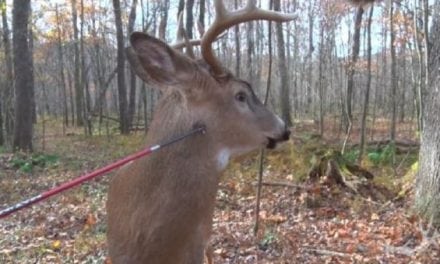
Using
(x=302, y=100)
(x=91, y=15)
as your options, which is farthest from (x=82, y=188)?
(x=302, y=100)

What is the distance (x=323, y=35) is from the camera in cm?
3572

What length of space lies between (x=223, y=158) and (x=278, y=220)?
4.38 meters

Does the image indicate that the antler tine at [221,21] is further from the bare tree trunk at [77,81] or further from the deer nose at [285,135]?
the bare tree trunk at [77,81]

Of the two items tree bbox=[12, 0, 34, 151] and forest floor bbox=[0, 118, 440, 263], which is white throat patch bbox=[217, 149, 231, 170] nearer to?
forest floor bbox=[0, 118, 440, 263]

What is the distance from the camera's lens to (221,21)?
10.5 ft

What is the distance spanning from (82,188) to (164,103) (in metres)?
7.17

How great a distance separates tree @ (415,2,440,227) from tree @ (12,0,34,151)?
11601 mm

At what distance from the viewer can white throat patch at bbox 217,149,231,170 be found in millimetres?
3149

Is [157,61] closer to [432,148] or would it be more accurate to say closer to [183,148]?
[183,148]

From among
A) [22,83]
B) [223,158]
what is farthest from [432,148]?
[22,83]

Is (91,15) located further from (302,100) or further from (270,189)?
(270,189)

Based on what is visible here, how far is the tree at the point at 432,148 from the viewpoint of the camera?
599 centimetres

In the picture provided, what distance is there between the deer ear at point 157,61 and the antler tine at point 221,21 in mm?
171

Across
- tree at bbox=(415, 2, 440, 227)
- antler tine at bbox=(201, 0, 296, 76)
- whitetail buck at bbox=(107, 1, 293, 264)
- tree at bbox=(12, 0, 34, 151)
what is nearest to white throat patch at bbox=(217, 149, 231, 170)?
whitetail buck at bbox=(107, 1, 293, 264)
